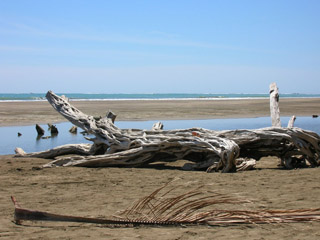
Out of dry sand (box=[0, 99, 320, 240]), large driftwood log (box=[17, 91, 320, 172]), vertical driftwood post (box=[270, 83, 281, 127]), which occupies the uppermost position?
vertical driftwood post (box=[270, 83, 281, 127])

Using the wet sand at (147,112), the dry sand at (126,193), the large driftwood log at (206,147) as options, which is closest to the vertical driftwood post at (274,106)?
the dry sand at (126,193)

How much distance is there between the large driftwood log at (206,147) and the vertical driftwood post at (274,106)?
5.07 feet

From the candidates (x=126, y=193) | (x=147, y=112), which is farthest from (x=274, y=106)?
(x=147, y=112)

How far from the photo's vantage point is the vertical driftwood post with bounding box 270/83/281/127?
34.8ft

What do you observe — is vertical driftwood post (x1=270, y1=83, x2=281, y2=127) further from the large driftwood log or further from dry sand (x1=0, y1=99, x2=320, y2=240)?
the large driftwood log

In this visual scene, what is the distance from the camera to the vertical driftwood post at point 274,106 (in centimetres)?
1061

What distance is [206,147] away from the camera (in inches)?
346

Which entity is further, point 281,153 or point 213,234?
point 281,153

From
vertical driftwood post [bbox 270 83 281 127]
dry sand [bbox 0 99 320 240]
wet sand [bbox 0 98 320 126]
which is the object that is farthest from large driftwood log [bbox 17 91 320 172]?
wet sand [bbox 0 98 320 126]

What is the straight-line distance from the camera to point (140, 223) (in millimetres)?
4340

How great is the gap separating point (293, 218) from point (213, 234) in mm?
787

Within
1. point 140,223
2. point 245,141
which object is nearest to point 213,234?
point 140,223

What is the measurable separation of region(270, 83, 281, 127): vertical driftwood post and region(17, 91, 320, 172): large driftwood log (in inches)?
60.8

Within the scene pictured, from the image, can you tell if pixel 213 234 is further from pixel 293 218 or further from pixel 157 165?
pixel 157 165
